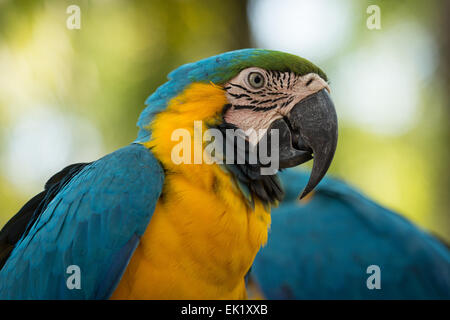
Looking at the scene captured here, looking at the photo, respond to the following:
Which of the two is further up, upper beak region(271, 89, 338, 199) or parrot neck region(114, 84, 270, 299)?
upper beak region(271, 89, 338, 199)

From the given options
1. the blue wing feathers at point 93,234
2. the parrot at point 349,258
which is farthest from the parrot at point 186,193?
the parrot at point 349,258

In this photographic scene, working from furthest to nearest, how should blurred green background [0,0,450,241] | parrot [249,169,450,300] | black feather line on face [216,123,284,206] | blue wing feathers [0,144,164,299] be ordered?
blurred green background [0,0,450,241]
parrot [249,169,450,300]
black feather line on face [216,123,284,206]
blue wing feathers [0,144,164,299]

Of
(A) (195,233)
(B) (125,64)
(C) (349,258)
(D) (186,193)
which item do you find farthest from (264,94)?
(B) (125,64)

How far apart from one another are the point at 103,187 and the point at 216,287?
558 millimetres

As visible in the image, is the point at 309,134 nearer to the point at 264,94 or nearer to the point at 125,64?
the point at 264,94

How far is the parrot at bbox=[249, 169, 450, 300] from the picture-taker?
7.86ft

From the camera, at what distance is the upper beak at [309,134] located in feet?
4.96

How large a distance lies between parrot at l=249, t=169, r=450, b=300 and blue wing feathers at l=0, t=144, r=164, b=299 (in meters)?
1.42

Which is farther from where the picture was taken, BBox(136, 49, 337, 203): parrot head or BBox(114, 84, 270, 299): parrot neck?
BBox(136, 49, 337, 203): parrot head

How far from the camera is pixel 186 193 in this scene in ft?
4.53

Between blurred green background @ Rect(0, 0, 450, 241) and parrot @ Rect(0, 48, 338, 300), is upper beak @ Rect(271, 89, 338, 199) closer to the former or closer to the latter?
parrot @ Rect(0, 48, 338, 300)

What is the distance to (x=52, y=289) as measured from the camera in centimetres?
136

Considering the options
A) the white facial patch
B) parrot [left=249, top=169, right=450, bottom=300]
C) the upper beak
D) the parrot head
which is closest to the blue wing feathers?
the parrot head

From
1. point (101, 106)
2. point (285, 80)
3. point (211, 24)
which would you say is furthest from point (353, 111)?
point (285, 80)
